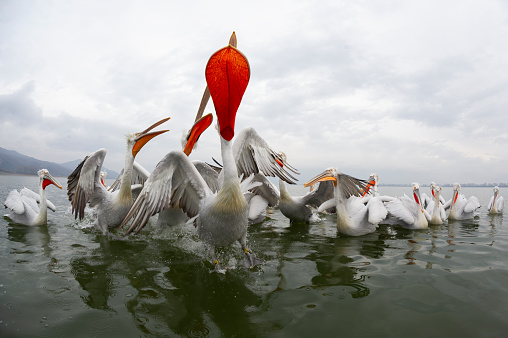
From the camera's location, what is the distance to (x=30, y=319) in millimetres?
2574

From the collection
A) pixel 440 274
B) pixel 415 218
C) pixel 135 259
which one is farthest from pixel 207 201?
pixel 415 218

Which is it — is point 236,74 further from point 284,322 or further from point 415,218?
point 415,218

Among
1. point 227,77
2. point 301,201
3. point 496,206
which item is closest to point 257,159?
point 227,77

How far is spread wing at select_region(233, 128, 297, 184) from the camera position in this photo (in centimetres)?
532

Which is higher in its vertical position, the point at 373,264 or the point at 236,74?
the point at 236,74

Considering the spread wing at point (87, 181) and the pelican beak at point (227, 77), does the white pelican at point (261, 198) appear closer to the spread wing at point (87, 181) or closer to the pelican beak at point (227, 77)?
the spread wing at point (87, 181)

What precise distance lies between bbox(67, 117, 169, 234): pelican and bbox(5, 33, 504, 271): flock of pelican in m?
0.02

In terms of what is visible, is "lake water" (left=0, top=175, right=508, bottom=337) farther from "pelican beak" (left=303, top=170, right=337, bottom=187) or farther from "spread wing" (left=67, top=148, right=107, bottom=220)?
"pelican beak" (left=303, top=170, right=337, bottom=187)

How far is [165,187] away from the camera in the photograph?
418cm

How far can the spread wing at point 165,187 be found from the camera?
4.04 m

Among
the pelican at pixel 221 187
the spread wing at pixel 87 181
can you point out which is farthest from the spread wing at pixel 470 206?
the spread wing at pixel 87 181

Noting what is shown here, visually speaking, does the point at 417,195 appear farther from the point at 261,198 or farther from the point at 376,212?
the point at 261,198

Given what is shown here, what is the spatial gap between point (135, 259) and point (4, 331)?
1974 mm

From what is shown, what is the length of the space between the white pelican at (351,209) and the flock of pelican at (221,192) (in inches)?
0.8
